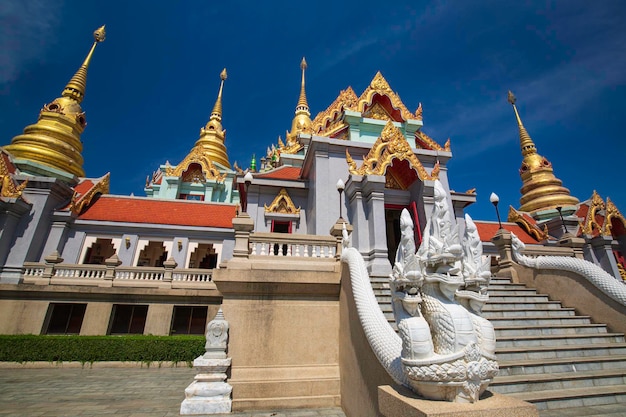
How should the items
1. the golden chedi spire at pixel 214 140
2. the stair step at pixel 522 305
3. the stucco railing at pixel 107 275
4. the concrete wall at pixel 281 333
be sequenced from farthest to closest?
the golden chedi spire at pixel 214 140 → the stucco railing at pixel 107 275 → the stair step at pixel 522 305 → the concrete wall at pixel 281 333

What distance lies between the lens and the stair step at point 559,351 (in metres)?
5.80

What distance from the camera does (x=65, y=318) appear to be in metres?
12.6

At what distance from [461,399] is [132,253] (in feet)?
59.5

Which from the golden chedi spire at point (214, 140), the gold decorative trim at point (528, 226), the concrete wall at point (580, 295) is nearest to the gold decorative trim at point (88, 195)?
the golden chedi spire at point (214, 140)

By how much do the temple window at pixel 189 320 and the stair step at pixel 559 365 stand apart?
38.0ft

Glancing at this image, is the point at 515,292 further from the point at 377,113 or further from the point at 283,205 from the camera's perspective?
the point at 377,113

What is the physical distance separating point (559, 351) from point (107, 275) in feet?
51.2

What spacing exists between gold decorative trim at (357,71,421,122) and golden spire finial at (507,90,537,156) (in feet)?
70.4

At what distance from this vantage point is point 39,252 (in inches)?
605

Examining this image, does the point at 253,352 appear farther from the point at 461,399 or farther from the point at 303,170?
the point at 303,170

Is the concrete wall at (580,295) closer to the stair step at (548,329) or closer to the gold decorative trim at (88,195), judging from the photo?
the stair step at (548,329)

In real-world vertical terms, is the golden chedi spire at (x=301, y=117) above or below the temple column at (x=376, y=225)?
above

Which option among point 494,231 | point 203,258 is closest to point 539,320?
point 494,231

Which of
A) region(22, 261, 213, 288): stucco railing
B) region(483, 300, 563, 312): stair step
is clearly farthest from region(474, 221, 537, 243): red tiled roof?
region(22, 261, 213, 288): stucco railing
